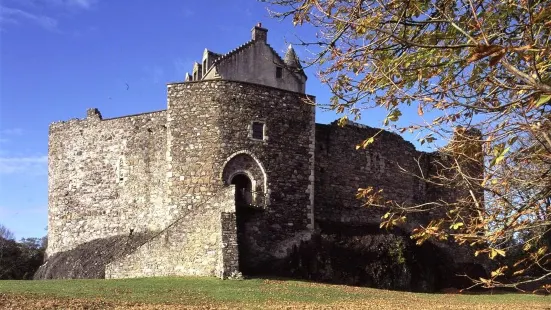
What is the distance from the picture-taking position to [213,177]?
23266mm

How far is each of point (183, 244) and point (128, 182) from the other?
598 cm

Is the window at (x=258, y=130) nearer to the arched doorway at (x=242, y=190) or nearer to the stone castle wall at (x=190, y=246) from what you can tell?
the arched doorway at (x=242, y=190)

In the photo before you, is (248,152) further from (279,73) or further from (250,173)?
(279,73)

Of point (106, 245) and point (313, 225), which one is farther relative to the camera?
point (106, 245)

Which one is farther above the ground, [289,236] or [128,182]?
[128,182]

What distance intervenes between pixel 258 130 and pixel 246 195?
8.62 feet

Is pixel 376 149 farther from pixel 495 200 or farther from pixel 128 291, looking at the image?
pixel 495 200

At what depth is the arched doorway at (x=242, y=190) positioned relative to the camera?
75.4 feet

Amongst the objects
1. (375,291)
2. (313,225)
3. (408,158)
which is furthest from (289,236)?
(408,158)

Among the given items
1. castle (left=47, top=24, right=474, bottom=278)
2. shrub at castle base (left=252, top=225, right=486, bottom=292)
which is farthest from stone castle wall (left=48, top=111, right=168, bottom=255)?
shrub at castle base (left=252, top=225, right=486, bottom=292)

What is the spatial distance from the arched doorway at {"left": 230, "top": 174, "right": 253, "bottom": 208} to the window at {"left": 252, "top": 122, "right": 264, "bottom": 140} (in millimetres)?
1614

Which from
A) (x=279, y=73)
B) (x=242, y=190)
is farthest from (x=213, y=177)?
→ (x=279, y=73)

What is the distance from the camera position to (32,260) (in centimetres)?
3856

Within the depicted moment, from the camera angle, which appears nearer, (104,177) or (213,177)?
(213,177)
